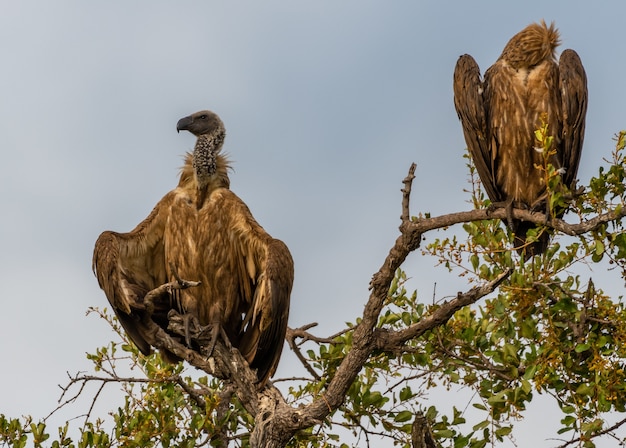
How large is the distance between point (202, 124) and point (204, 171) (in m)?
0.59

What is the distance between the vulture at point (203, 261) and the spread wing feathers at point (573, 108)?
2217 millimetres

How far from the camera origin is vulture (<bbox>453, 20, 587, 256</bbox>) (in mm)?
6836

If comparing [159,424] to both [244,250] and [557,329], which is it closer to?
[244,250]

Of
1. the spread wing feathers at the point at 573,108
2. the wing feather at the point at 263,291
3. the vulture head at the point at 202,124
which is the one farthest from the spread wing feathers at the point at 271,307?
the spread wing feathers at the point at 573,108

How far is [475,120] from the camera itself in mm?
6992

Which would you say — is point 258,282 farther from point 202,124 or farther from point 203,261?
point 202,124

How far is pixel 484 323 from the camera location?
5809 millimetres

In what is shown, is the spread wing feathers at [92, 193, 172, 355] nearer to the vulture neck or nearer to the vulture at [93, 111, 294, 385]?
the vulture at [93, 111, 294, 385]

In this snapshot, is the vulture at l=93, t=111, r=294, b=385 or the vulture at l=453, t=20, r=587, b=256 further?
the vulture at l=453, t=20, r=587, b=256

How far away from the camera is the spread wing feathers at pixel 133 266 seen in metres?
6.21

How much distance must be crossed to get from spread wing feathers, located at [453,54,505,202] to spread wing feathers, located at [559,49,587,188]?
0.55 m

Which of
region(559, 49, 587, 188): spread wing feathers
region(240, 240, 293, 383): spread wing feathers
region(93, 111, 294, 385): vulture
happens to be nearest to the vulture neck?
region(93, 111, 294, 385): vulture

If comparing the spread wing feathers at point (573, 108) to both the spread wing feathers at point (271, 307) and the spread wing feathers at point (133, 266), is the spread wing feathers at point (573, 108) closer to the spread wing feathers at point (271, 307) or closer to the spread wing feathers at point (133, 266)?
the spread wing feathers at point (271, 307)

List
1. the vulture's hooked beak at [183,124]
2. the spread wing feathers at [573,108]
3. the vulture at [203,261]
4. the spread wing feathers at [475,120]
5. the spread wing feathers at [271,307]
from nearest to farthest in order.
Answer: the spread wing feathers at [271,307] < the vulture at [203,261] < the spread wing feathers at [573,108] < the spread wing feathers at [475,120] < the vulture's hooked beak at [183,124]
